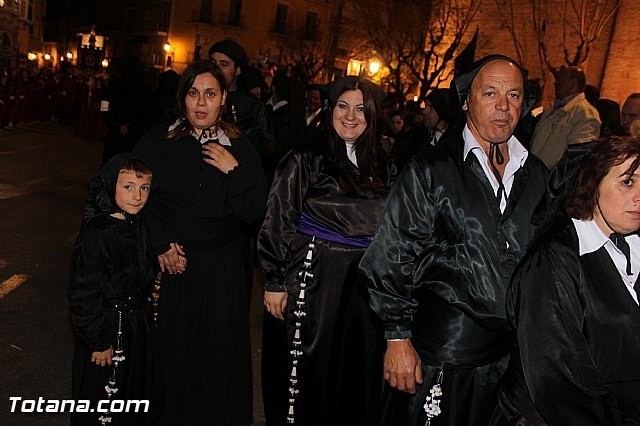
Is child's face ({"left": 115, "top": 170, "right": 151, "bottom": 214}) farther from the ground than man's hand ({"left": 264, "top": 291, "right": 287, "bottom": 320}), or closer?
farther from the ground

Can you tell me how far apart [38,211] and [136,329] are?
6786mm

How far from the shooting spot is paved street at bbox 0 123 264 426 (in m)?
4.40

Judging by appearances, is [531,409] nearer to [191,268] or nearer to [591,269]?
[591,269]

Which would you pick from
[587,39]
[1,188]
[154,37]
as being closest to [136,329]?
[1,188]

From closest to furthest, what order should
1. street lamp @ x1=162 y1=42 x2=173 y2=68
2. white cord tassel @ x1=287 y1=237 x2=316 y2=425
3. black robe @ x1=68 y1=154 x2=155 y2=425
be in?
black robe @ x1=68 y1=154 x2=155 y2=425
white cord tassel @ x1=287 y1=237 x2=316 y2=425
street lamp @ x1=162 y1=42 x2=173 y2=68

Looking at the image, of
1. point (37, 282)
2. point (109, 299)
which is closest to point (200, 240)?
point (109, 299)

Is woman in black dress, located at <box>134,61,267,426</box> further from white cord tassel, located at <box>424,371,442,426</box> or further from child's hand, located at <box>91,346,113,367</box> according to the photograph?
white cord tassel, located at <box>424,371,442,426</box>

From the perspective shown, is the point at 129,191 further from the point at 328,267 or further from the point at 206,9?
the point at 206,9

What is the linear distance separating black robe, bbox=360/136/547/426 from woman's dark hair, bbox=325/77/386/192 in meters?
0.90

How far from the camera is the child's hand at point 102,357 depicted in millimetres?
3404

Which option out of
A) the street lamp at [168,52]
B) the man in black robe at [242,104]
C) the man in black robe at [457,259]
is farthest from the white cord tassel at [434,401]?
the street lamp at [168,52]

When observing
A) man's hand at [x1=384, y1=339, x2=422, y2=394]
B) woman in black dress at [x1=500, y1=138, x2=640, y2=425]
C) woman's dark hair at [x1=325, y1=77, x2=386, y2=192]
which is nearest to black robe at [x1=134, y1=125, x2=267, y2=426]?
woman's dark hair at [x1=325, y1=77, x2=386, y2=192]

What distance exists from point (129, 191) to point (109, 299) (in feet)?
1.93

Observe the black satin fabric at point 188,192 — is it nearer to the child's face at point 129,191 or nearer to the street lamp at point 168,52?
the child's face at point 129,191
